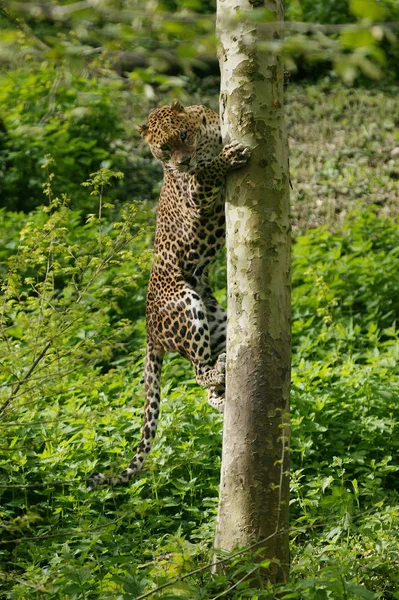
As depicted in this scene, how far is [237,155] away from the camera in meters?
4.86

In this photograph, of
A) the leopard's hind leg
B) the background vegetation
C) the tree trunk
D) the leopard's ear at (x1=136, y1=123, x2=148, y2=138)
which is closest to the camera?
the background vegetation

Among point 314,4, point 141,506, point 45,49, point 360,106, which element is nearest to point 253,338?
point 141,506

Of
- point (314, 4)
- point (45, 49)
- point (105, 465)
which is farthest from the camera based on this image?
point (314, 4)

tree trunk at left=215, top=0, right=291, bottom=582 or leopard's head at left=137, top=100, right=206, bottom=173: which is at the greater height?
leopard's head at left=137, top=100, right=206, bottom=173

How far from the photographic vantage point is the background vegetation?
15.4ft

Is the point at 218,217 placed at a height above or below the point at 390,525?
above

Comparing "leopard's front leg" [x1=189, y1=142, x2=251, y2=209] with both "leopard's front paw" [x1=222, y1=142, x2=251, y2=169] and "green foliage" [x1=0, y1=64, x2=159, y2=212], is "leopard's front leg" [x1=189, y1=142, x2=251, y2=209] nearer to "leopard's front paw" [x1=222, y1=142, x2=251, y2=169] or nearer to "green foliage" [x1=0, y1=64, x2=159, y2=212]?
"leopard's front paw" [x1=222, y1=142, x2=251, y2=169]

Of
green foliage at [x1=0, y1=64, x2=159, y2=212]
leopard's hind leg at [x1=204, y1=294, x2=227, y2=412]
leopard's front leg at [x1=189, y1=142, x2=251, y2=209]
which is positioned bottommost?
leopard's hind leg at [x1=204, y1=294, x2=227, y2=412]

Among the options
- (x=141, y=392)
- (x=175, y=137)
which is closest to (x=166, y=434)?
(x=141, y=392)

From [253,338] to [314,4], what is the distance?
13.1m

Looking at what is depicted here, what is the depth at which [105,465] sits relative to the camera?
21.3ft

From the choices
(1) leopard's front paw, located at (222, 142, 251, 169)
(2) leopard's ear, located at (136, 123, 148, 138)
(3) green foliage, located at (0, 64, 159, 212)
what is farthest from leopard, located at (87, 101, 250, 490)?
(3) green foliage, located at (0, 64, 159, 212)

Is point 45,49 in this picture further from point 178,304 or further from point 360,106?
point 360,106

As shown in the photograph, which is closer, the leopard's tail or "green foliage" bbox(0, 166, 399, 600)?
"green foliage" bbox(0, 166, 399, 600)
